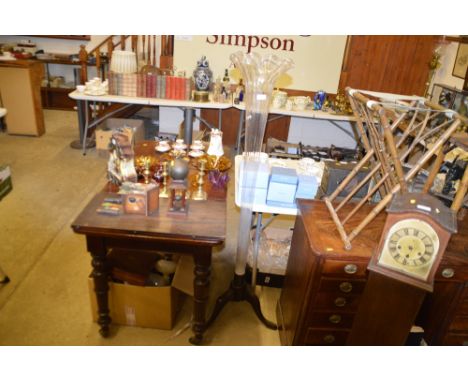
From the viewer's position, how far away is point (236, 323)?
2.21 metres

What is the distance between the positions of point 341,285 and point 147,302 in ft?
3.42

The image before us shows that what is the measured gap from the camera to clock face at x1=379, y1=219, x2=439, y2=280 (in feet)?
4.20

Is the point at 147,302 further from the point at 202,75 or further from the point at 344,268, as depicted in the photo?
the point at 202,75

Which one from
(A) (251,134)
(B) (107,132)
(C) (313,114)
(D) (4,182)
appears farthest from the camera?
(B) (107,132)

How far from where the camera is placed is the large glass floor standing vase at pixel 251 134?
1721 mm

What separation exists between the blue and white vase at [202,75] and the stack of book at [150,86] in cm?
9

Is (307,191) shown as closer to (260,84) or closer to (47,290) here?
(260,84)

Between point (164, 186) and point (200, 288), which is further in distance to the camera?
point (164, 186)

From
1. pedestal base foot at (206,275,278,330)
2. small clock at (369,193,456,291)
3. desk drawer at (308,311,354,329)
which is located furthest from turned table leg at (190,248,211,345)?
small clock at (369,193,456,291)

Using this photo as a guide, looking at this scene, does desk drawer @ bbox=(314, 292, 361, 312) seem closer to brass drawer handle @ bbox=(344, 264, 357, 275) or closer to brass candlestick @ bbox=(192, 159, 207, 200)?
brass drawer handle @ bbox=(344, 264, 357, 275)

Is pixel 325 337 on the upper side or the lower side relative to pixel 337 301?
lower

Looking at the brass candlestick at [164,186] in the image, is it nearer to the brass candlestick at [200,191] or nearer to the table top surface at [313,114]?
the brass candlestick at [200,191]

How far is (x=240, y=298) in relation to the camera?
226cm

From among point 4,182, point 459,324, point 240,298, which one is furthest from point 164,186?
point 4,182
